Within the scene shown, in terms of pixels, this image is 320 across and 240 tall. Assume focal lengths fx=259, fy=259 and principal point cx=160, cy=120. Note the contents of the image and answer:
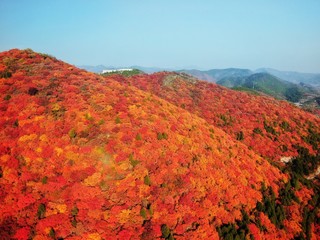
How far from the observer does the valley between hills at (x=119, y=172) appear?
3369 cm

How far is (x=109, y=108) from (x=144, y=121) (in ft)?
23.7

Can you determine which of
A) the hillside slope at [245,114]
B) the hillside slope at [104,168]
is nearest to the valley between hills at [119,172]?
the hillside slope at [104,168]

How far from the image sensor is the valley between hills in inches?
1326

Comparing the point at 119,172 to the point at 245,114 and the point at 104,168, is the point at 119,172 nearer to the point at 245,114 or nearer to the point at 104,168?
the point at 104,168

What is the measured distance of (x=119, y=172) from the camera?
38.5m

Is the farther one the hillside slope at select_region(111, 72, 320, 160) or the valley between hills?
the hillside slope at select_region(111, 72, 320, 160)

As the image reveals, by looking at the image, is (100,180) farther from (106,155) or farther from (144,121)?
(144,121)

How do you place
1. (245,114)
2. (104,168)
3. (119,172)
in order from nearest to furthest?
(104,168), (119,172), (245,114)

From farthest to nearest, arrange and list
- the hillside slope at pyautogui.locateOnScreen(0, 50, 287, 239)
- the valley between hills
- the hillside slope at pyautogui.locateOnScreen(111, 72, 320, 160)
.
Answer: the hillside slope at pyautogui.locateOnScreen(111, 72, 320, 160)
the valley between hills
the hillside slope at pyautogui.locateOnScreen(0, 50, 287, 239)

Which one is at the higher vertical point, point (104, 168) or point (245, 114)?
point (104, 168)

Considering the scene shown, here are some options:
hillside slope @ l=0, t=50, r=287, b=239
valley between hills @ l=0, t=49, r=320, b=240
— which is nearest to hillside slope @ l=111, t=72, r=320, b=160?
valley between hills @ l=0, t=49, r=320, b=240

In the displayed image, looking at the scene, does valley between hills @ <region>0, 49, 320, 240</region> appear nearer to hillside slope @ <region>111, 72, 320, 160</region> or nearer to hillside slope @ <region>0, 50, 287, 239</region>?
hillside slope @ <region>0, 50, 287, 239</region>

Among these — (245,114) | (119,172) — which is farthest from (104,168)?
(245,114)

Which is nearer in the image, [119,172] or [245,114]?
[119,172]
